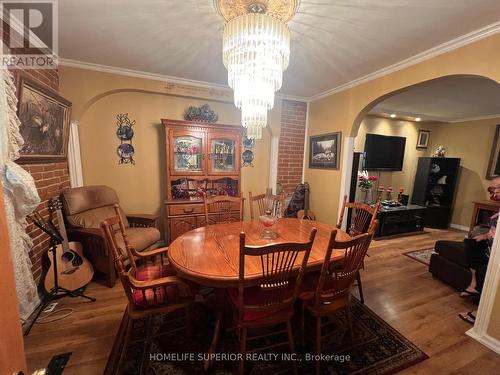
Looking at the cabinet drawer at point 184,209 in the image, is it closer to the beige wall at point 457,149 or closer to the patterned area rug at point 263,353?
the patterned area rug at point 263,353

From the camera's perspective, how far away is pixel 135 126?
9.79 feet

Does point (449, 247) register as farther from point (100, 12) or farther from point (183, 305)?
point (100, 12)

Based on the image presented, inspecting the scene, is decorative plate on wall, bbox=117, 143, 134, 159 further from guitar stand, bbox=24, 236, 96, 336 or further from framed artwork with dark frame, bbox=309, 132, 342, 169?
framed artwork with dark frame, bbox=309, 132, 342, 169

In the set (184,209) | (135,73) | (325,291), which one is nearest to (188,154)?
(184,209)

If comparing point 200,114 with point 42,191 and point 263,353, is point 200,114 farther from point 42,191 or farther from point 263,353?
point 263,353

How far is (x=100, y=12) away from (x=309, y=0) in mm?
1555

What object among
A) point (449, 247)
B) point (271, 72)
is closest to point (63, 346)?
point (271, 72)

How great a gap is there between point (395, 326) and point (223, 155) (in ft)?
9.07

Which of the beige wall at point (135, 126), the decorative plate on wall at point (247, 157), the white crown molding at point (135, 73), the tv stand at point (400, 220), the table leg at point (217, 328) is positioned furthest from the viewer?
the tv stand at point (400, 220)

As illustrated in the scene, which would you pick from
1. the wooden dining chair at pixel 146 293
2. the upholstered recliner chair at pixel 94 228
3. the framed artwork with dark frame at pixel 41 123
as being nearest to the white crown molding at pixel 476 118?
the wooden dining chair at pixel 146 293

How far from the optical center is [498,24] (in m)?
1.57

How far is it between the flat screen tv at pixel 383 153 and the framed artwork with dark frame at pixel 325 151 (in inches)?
53.8

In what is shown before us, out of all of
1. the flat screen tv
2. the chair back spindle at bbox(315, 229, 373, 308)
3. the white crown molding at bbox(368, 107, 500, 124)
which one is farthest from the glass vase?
the chair back spindle at bbox(315, 229, 373, 308)
